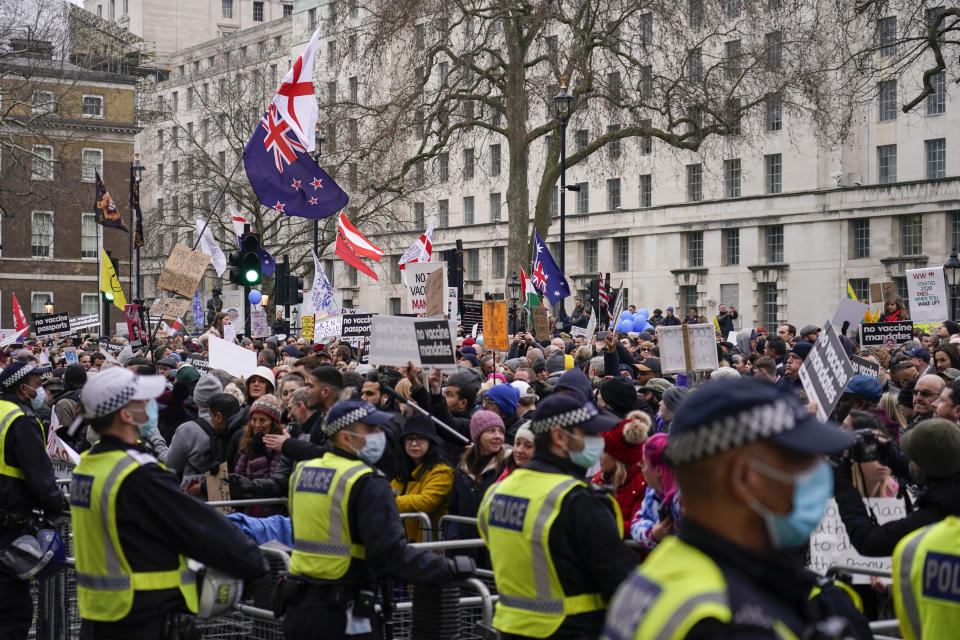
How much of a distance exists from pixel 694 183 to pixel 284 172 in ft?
142

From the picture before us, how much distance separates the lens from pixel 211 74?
80.1 meters

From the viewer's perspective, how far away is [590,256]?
208ft

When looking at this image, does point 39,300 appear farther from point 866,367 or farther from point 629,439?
point 629,439

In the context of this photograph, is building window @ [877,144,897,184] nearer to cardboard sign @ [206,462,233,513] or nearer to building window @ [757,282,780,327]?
building window @ [757,282,780,327]

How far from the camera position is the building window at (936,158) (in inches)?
1927

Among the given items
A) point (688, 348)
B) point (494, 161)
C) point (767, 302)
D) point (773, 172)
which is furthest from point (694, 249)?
point (688, 348)

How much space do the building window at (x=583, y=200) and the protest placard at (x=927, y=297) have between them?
1710 inches

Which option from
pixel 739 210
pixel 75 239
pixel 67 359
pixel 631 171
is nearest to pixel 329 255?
pixel 75 239

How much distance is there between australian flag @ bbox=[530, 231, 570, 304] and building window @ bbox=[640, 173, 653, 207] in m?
36.8

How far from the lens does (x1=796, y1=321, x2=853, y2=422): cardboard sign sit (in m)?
7.19

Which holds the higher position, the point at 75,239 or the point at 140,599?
the point at 75,239

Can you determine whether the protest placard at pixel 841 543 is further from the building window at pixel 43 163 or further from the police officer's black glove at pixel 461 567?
the building window at pixel 43 163

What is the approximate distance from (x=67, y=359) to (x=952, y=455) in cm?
1781

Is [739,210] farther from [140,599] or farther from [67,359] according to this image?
[140,599]
